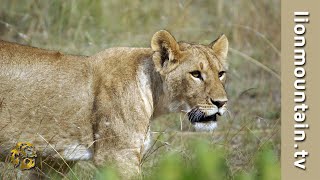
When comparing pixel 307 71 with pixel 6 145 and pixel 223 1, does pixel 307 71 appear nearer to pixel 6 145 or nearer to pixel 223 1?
pixel 6 145

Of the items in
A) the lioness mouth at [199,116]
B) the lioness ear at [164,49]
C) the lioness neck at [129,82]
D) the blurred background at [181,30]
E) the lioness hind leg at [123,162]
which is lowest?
the lioness hind leg at [123,162]

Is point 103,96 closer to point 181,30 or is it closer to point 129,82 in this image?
point 129,82

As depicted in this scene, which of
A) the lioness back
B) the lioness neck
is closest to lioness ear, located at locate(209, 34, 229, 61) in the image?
the lioness neck

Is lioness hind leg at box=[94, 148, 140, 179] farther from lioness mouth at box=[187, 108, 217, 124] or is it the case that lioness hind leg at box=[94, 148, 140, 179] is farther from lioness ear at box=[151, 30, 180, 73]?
lioness ear at box=[151, 30, 180, 73]

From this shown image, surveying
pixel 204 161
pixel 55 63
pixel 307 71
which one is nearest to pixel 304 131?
pixel 307 71

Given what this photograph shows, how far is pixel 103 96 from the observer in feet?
15.7

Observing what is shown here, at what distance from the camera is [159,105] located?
496 cm

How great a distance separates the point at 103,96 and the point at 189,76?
515 millimetres

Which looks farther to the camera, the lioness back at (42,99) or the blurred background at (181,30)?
the blurred background at (181,30)

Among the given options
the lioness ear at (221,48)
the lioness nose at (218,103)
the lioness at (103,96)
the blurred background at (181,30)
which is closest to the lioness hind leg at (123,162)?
the lioness at (103,96)

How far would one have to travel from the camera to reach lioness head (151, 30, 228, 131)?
4.79 metres

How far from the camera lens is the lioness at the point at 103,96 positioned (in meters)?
4.71

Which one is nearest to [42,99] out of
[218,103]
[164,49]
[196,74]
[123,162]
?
[123,162]

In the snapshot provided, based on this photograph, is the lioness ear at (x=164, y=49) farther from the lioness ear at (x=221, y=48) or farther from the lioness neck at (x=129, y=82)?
the lioness ear at (x=221, y=48)
